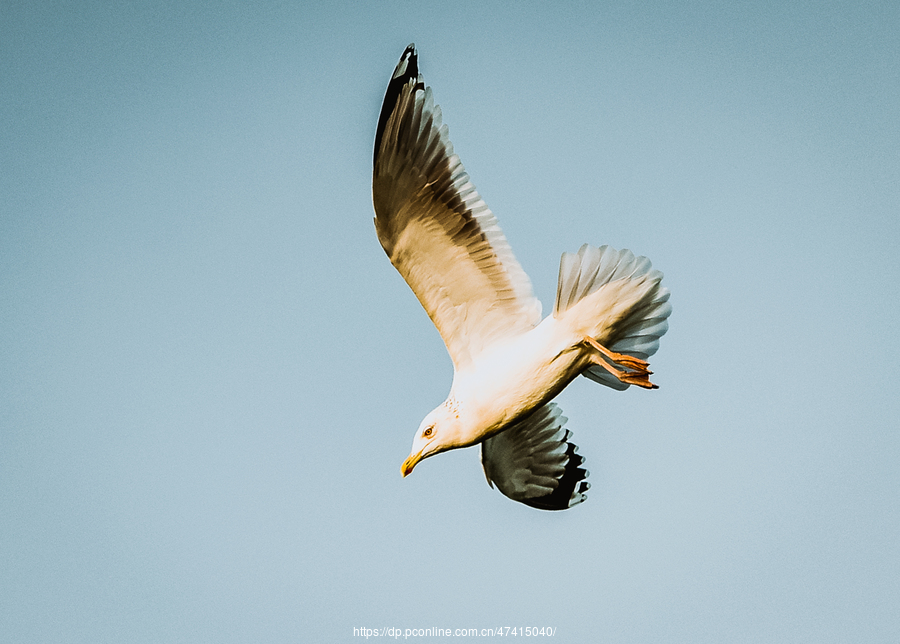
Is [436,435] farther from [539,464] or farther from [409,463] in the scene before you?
[539,464]

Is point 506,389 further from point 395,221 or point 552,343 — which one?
point 395,221

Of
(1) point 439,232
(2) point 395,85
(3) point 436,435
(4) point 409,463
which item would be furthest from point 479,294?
(2) point 395,85

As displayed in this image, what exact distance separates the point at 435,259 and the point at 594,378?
45.0 inches

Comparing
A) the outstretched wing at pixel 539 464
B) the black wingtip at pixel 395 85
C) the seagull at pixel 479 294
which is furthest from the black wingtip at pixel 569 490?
the black wingtip at pixel 395 85

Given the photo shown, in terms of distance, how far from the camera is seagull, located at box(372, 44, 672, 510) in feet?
13.6

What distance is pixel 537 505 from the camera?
18.5 ft

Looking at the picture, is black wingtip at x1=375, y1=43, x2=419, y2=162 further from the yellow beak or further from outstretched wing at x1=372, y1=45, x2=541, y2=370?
the yellow beak

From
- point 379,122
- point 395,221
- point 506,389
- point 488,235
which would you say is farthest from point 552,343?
point 379,122

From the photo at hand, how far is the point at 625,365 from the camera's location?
14.6 feet

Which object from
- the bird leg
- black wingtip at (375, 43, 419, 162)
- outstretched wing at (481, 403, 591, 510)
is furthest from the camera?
outstretched wing at (481, 403, 591, 510)

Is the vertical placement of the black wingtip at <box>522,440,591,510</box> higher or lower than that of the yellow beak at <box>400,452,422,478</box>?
lower

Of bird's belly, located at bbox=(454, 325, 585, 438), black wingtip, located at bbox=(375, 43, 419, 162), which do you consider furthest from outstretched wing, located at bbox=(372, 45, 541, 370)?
bird's belly, located at bbox=(454, 325, 585, 438)

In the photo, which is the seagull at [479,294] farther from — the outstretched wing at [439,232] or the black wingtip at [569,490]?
the black wingtip at [569,490]

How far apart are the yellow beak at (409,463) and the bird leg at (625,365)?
928 millimetres
